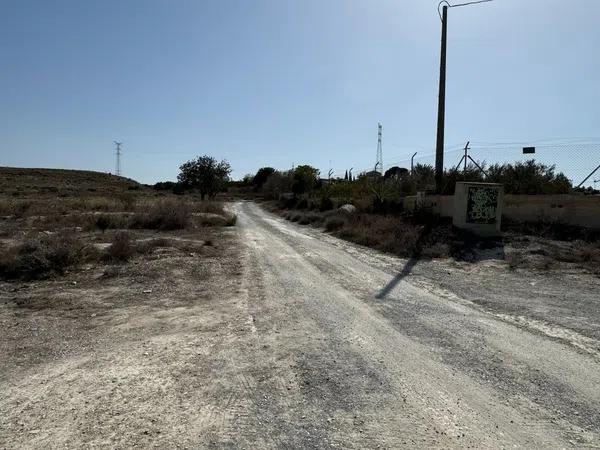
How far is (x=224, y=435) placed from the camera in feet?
11.9

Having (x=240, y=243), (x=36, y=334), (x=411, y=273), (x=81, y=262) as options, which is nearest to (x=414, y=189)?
(x=240, y=243)

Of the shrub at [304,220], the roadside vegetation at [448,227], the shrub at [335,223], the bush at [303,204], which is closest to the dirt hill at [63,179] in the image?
the bush at [303,204]

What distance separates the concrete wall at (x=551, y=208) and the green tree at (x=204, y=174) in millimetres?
48614

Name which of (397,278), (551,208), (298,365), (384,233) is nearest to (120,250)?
(397,278)

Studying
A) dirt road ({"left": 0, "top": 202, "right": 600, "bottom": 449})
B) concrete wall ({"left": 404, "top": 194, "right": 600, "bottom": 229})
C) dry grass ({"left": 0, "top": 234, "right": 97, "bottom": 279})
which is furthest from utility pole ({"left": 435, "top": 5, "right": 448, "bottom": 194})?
dry grass ({"left": 0, "top": 234, "right": 97, "bottom": 279})

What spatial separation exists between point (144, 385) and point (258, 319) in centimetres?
283

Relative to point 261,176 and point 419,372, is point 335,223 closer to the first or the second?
point 419,372

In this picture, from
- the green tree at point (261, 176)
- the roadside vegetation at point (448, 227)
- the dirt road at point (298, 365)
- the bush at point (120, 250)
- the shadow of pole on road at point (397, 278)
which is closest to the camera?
the dirt road at point (298, 365)

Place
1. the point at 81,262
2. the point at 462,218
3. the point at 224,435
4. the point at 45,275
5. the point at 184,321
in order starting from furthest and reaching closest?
the point at 462,218 < the point at 81,262 < the point at 45,275 < the point at 184,321 < the point at 224,435

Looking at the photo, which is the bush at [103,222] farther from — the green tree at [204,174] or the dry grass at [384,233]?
the green tree at [204,174]

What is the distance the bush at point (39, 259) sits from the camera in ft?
35.2

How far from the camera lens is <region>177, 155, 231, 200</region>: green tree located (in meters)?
65.4

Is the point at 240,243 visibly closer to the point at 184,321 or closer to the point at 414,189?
the point at 184,321

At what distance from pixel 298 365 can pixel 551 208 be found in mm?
15810
